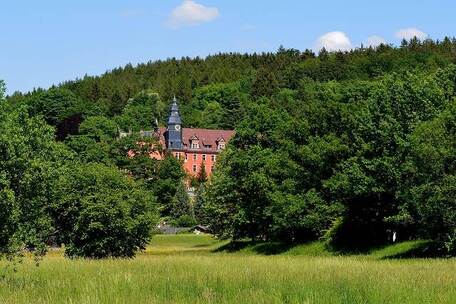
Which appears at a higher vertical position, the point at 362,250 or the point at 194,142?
the point at 194,142

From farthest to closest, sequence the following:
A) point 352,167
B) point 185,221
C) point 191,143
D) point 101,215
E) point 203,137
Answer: point 203,137 < point 191,143 < point 185,221 < point 352,167 < point 101,215

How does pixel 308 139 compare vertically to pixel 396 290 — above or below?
above

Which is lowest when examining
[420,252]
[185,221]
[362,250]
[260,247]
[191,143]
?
[185,221]

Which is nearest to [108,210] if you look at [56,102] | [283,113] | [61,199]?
[61,199]

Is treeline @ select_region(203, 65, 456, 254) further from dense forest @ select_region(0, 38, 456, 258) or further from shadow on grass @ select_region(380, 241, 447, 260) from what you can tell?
shadow on grass @ select_region(380, 241, 447, 260)

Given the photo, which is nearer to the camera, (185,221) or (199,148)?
(185,221)

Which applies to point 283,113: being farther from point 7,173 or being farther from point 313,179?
point 7,173

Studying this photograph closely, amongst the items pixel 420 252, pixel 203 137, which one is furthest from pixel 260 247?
pixel 203 137

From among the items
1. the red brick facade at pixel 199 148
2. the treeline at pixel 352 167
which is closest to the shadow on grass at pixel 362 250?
the treeline at pixel 352 167

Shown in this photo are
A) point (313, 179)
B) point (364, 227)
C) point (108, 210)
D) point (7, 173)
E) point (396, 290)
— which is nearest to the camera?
point (396, 290)

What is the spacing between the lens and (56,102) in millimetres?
172625

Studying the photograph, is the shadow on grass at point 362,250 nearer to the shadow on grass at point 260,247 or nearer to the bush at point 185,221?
the shadow on grass at point 260,247

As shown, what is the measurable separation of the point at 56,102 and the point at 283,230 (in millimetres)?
126120

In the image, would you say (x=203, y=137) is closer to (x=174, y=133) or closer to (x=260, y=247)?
(x=174, y=133)
